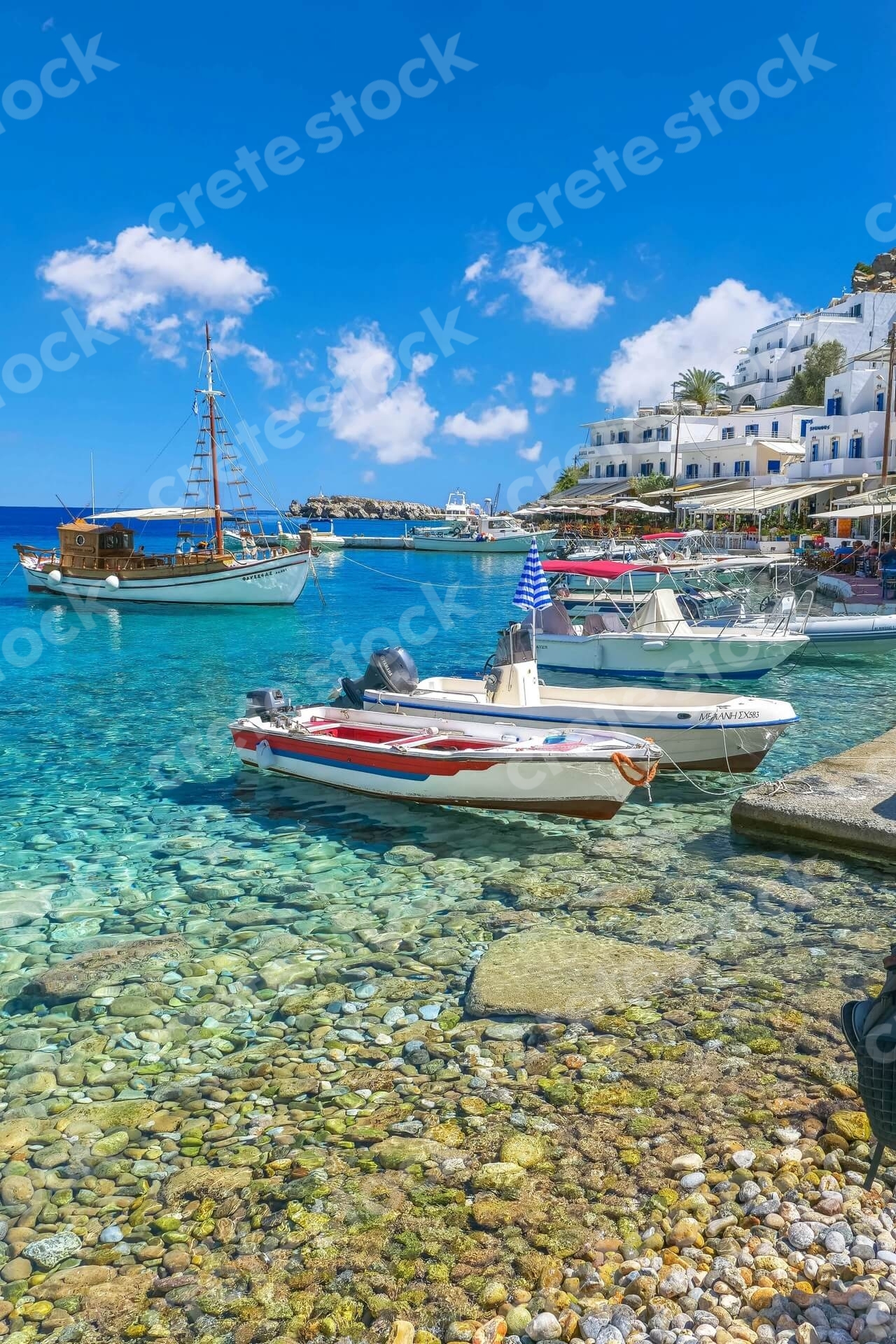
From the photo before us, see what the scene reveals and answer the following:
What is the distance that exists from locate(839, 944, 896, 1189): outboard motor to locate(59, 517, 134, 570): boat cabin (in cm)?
→ 4751

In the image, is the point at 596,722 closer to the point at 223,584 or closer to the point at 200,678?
the point at 200,678

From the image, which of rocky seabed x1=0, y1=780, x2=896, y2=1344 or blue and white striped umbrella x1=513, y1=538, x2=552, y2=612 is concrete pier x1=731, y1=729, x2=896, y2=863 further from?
blue and white striped umbrella x1=513, y1=538, x2=552, y2=612

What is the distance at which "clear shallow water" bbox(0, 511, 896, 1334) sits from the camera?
5645 mm

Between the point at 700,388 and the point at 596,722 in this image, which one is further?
the point at 700,388

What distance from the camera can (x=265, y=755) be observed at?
A: 13203mm

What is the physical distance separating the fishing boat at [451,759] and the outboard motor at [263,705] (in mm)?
21

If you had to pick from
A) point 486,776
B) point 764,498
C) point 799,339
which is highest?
point 799,339

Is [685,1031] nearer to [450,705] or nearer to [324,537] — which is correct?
[450,705]

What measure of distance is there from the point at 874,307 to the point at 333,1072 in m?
91.4

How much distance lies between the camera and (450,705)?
1384 cm

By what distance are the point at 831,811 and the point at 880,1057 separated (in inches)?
290

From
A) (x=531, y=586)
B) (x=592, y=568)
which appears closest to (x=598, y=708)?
(x=531, y=586)

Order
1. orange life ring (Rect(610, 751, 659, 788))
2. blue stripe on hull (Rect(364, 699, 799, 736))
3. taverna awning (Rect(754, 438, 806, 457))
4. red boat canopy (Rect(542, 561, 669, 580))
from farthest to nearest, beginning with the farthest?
taverna awning (Rect(754, 438, 806, 457)) < red boat canopy (Rect(542, 561, 669, 580)) < blue stripe on hull (Rect(364, 699, 799, 736)) < orange life ring (Rect(610, 751, 659, 788))

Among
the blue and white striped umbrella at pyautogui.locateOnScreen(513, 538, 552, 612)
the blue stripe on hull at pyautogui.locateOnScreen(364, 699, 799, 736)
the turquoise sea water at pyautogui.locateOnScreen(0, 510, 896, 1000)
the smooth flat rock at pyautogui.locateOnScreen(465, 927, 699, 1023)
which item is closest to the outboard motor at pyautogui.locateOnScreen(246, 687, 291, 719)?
the turquoise sea water at pyautogui.locateOnScreen(0, 510, 896, 1000)
